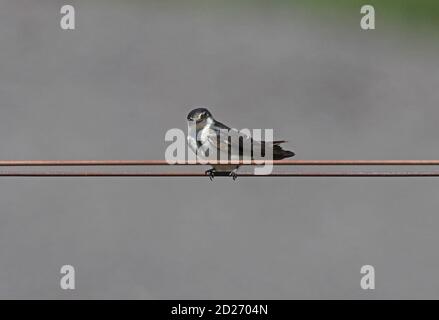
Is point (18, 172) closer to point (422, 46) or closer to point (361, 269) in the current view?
point (361, 269)

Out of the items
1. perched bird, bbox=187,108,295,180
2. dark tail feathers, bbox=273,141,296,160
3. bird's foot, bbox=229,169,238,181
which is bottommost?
bird's foot, bbox=229,169,238,181

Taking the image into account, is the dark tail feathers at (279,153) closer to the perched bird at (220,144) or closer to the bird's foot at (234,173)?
the perched bird at (220,144)

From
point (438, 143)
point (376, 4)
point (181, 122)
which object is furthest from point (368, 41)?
point (181, 122)

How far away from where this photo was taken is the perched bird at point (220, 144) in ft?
22.2

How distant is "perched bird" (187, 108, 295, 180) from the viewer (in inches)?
266

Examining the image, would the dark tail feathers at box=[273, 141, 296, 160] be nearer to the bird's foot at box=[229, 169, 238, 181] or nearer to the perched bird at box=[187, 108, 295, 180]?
the perched bird at box=[187, 108, 295, 180]

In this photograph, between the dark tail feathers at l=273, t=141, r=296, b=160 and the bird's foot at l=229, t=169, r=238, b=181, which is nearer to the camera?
the bird's foot at l=229, t=169, r=238, b=181

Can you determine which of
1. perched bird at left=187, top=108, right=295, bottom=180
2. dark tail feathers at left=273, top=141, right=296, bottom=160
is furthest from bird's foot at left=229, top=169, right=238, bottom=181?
dark tail feathers at left=273, top=141, right=296, bottom=160

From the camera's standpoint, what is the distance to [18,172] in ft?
19.2

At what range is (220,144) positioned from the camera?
700 cm

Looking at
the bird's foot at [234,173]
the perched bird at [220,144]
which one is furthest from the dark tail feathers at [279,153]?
the bird's foot at [234,173]

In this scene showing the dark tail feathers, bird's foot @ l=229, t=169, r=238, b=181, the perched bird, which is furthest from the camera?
the perched bird

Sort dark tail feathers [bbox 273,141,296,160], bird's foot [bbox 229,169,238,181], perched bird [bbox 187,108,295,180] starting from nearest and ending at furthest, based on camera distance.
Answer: bird's foot [bbox 229,169,238,181] < dark tail feathers [bbox 273,141,296,160] < perched bird [bbox 187,108,295,180]

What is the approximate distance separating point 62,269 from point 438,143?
4226 millimetres
